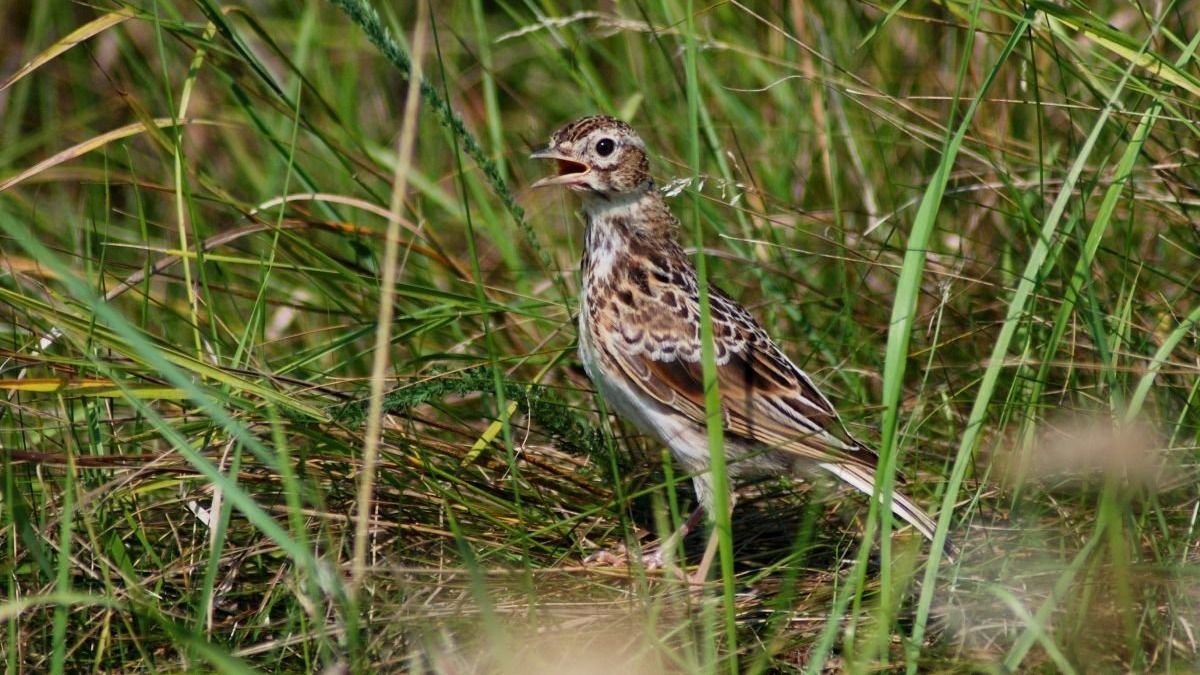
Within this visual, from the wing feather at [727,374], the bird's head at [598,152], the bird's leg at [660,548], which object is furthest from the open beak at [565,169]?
the bird's leg at [660,548]

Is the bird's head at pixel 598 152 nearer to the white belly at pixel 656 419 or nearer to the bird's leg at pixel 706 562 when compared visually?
the white belly at pixel 656 419

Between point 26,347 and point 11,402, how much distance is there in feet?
0.61

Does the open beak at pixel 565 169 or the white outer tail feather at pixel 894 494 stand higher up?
the open beak at pixel 565 169

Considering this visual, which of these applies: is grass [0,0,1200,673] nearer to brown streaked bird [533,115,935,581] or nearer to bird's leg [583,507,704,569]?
bird's leg [583,507,704,569]

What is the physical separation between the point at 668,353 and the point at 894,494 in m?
0.86

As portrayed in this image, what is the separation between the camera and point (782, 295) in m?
5.00

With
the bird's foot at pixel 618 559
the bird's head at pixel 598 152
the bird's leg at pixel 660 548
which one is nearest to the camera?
the bird's foot at pixel 618 559

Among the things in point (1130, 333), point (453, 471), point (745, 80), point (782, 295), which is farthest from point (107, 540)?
point (745, 80)

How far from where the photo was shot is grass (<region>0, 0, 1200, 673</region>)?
339cm

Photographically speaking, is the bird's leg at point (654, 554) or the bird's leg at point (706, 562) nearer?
the bird's leg at point (654, 554)

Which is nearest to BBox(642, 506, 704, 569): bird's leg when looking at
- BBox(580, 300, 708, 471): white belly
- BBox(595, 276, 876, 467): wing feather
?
BBox(580, 300, 708, 471): white belly

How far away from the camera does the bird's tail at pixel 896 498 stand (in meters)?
Answer: 3.88

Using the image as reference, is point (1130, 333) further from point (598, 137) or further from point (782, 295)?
point (598, 137)

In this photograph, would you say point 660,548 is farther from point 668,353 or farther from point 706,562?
point 668,353
